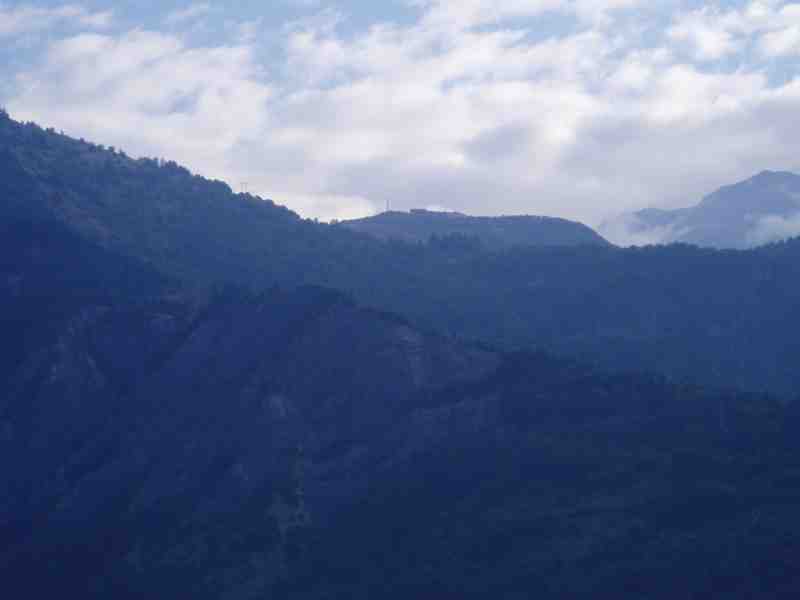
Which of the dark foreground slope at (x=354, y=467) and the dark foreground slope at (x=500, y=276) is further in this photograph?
the dark foreground slope at (x=500, y=276)

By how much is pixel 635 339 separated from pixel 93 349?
184ft

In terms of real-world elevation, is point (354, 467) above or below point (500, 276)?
below

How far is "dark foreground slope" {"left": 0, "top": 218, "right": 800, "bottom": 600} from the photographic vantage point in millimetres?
93938

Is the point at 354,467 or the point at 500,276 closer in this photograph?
the point at 354,467

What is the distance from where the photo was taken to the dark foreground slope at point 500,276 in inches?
6068

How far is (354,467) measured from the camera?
372 feet

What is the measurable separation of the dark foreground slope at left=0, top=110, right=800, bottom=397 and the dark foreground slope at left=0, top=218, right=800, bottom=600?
55.2ft

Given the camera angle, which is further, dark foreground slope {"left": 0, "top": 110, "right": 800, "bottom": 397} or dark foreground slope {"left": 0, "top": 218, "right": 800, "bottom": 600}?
dark foreground slope {"left": 0, "top": 110, "right": 800, "bottom": 397}

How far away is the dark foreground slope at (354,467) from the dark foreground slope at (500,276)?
16839mm

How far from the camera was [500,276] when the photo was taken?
18225 cm

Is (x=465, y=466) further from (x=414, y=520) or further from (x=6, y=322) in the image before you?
(x=6, y=322)

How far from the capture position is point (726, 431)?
354 feet

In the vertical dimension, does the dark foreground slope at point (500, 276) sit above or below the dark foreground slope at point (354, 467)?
above

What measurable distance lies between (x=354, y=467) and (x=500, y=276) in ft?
237
